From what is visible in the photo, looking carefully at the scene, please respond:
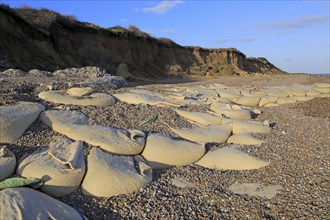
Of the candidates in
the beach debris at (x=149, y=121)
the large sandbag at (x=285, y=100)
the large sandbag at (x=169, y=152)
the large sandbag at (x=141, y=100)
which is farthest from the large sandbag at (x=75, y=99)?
the large sandbag at (x=285, y=100)

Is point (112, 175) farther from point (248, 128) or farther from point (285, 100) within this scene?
point (285, 100)

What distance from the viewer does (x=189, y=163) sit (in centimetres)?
359

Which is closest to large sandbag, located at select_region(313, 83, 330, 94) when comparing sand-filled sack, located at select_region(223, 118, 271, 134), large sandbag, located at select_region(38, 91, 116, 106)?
sand-filled sack, located at select_region(223, 118, 271, 134)

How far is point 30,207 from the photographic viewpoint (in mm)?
2178

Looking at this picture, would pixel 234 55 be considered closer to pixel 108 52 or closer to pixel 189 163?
pixel 108 52

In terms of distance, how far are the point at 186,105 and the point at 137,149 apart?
2281mm

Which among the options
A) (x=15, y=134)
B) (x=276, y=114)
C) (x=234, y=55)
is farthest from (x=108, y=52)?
(x=234, y=55)

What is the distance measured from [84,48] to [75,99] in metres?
10.8

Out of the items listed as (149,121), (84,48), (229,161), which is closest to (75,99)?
(149,121)

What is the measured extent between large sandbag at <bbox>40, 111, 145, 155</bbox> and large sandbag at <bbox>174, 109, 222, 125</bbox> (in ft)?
4.29

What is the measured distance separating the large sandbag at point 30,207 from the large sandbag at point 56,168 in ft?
0.92

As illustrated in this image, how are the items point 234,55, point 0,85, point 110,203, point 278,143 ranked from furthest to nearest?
point 234,55 → point 0,85 → point 278,143 → point 110,203

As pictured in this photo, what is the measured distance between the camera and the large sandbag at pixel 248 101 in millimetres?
7602

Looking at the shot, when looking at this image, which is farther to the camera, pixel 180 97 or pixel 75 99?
pixel 180 97
